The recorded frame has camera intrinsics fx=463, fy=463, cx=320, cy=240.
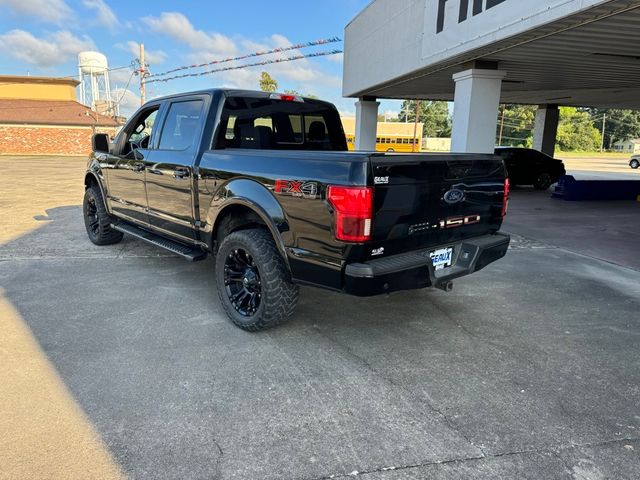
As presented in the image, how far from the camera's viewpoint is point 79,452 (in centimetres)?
239

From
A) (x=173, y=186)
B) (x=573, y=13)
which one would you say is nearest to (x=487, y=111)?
(x=573, y=13)

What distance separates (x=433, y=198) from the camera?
344 cm

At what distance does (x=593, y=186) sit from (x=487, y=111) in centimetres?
703

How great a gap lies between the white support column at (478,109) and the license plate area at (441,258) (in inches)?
233

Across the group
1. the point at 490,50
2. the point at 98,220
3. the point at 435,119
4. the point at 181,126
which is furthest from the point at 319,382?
the point at 435,119

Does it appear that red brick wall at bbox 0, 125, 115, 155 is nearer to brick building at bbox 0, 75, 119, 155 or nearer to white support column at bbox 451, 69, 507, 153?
brick building at bbox 0, 75, 119, 155

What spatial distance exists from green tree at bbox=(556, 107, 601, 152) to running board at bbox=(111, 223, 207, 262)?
8032 cm

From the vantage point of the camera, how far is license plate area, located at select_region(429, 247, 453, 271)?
3.53m

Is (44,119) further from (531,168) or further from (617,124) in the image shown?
(617,124)

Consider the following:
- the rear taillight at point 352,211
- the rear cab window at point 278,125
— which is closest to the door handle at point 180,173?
the rear cab window at point 278,125

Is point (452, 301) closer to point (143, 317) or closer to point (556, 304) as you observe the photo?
point (556, 304)

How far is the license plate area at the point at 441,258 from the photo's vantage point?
3.53 meters

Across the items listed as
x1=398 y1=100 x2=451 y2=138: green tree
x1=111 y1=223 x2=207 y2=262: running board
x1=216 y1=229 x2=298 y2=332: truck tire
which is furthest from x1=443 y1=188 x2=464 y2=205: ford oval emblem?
x1=398 y1=100 x2=451 y2=138: green tree

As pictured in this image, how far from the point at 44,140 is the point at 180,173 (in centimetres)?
4098
